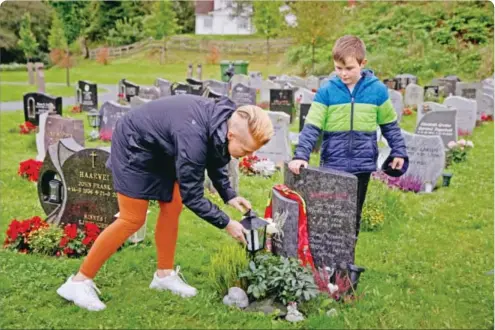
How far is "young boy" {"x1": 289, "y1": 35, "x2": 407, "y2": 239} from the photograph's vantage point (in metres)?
5.01

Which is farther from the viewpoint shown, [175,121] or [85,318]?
[85,318]

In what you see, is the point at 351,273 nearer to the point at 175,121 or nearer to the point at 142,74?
the point at 175,121

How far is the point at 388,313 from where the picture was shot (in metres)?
4.64

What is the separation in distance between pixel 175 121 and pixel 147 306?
1532 millimetres

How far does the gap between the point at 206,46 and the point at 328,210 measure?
46.3 m

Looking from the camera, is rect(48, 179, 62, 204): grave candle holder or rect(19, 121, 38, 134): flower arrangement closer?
rect(48, 179, 62, 204): grave candle holder

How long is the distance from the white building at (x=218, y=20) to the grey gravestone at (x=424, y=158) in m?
50.2

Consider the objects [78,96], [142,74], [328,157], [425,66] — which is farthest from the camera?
[142,74]

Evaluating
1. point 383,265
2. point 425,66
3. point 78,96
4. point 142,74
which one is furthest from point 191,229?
point 142,74

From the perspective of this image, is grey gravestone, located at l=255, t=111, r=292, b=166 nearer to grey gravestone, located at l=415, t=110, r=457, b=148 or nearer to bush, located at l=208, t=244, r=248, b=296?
grey gravestone, located at l=415, t=110, r=457, b=148

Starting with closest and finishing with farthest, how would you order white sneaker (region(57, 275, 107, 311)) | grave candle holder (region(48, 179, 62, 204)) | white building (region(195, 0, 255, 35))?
1. white sneaker (region(57, 275, 107, 311))
2. grave candle holder (region(48, 179, 62, 204))
3. white building (region(195, 0, 255, 35))

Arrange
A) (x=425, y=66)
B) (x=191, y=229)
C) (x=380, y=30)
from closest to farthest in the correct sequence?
1. (x=191, y=229)
2. (x=425, y=66)
3. (x=380, y=30)

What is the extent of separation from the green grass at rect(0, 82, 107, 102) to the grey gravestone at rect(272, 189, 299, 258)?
770 inches

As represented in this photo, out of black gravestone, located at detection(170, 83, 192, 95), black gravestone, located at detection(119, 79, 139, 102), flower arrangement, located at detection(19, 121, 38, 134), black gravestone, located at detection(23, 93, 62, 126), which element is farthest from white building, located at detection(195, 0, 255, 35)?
flower arrangement, located at detection(19, 121, 38, 134)
